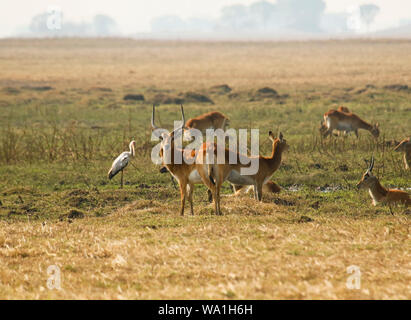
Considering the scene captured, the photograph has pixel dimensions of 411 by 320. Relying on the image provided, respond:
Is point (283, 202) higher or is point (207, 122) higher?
point (207, 122)

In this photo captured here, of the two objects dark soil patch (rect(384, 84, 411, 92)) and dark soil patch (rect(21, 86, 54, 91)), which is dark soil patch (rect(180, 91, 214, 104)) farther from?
dark soil patch (rect(21, 86, 54, 91))

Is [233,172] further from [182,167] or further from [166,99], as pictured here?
[166,99]

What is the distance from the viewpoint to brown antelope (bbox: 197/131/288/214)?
8.80 meters

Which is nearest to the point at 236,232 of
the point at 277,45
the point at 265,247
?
the point at 265,247

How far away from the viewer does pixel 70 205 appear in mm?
10141

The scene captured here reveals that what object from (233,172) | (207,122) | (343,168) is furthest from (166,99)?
(233,172)

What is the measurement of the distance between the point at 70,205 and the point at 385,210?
4959 mm

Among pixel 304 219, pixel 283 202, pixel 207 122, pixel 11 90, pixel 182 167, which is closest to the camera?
pixel 304 219

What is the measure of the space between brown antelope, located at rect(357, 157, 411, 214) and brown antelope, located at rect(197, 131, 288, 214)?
1.45 m

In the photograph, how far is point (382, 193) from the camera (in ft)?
31.2

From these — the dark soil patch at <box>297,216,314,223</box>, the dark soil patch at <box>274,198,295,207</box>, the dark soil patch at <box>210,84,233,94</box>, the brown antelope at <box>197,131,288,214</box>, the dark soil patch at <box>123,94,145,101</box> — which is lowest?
the dark soil patch at <box>274,198,295,207</box>

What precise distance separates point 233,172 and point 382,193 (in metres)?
2.31

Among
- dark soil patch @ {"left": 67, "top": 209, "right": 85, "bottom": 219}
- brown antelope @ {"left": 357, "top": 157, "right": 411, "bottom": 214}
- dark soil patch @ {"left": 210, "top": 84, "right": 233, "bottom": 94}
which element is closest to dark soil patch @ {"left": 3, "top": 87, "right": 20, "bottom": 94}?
dark soil patch @ {"left": 210, "top": 84, "right": 233, "bottom": 94}

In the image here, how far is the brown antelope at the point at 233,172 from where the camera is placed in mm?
8797
